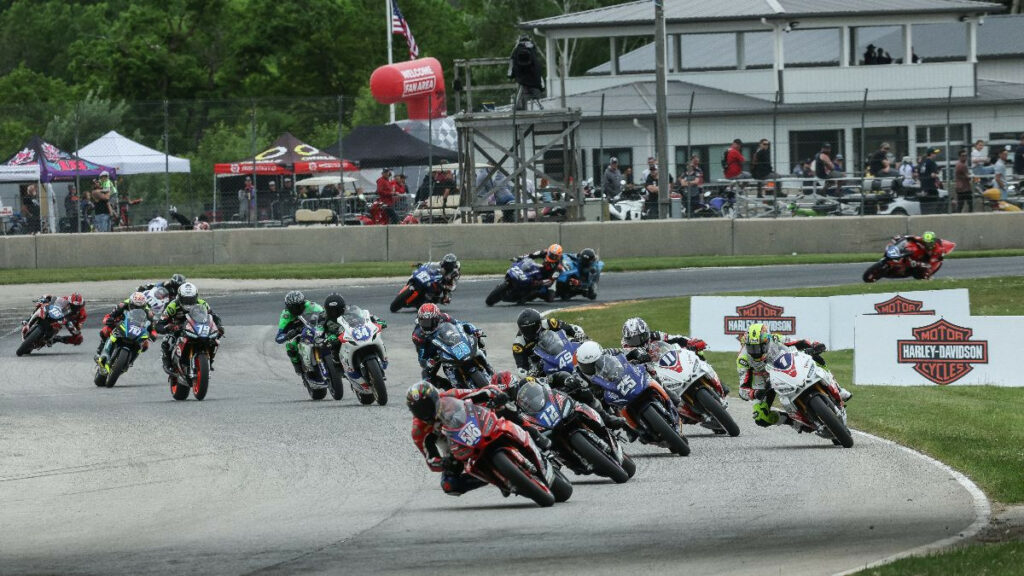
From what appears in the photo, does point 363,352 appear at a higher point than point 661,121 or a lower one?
lower

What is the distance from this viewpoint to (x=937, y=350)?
18.0 meters

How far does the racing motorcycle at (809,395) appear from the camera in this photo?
13367mm

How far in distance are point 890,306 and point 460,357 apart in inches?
265

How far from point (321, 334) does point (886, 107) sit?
27059mm

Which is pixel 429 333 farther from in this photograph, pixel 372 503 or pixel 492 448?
pixel 492 448

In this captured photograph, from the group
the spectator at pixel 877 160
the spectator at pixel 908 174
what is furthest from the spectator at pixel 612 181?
the spectator at pixel 908 174

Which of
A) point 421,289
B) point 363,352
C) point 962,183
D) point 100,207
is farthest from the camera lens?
point 100,207

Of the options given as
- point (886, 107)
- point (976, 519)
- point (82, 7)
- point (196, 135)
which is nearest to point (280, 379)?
point (976, 519)

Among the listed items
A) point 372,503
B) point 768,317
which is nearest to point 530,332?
point 372,503

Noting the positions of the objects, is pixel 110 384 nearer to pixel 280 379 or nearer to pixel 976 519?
pixel 280 379

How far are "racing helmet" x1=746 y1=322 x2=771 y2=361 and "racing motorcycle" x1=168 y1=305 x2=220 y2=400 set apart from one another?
674 centimetres

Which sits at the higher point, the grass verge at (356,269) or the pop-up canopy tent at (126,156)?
the pop-up canopy tent at (126,156)

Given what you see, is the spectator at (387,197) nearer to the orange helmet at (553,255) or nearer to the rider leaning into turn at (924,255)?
the orange helmet at (553,255)

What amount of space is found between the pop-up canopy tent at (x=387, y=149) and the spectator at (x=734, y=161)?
6.50m
